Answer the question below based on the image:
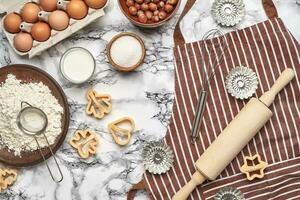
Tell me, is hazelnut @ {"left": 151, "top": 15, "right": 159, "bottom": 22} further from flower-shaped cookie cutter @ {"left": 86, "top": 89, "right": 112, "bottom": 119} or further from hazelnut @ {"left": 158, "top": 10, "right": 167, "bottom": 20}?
flower-shaped cookie cutter @ {"left": 86, "top": 89, "right": 112, "bottom": 119}

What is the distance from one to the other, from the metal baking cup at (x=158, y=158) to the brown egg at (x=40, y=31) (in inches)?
11.9

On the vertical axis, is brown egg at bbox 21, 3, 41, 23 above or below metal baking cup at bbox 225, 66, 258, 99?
above

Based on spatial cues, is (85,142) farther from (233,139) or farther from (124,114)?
(233,139)

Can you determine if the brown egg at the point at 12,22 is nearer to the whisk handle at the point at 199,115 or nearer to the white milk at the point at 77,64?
the white milk at the point at 77,64

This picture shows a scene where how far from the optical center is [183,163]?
1157mm

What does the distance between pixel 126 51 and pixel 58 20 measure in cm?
15

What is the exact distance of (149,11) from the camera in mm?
1166

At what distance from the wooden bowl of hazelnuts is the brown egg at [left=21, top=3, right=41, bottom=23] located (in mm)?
171

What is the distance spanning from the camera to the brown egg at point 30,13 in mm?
1147

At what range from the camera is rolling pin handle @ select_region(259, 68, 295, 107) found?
1117mm

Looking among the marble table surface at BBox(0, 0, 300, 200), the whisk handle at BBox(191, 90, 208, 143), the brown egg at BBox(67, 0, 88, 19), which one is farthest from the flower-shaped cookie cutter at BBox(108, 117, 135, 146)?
the brown egg at BBox(67, 0, 88, 19)

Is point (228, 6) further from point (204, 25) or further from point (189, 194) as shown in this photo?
point (189, 194)

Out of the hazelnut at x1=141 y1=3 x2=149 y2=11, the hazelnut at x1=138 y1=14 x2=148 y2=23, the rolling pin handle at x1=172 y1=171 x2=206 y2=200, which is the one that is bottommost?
the rolling pin handle at x1=172 y1=171 x2=206 y2=200

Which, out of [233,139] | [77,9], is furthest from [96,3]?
[233,139]
